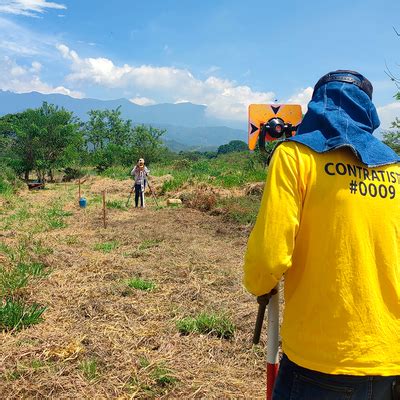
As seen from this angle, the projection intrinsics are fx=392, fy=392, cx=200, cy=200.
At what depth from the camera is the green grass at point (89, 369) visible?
2.95m

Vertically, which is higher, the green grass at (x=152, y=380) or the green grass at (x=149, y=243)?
the green grass at (x=149, y=243)

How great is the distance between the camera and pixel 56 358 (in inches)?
125

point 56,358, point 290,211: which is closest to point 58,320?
point 56,358

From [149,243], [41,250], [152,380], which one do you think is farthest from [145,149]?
[152,380]

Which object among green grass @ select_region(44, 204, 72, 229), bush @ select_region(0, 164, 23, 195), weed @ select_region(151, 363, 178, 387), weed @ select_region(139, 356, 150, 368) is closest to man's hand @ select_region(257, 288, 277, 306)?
weed @ select_region(151, 363, 178, 387)

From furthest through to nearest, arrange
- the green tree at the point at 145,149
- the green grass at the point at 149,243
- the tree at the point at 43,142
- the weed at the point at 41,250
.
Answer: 1. the green tree at the point at 145,149
2. the tree at the point at 43,142
3. the green grass at the point at 149,243
4. the weed at the point at 41,250

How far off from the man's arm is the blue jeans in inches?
13.7

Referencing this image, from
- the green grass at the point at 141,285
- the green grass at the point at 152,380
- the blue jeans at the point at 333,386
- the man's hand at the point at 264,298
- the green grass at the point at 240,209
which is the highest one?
the man's hand at the point at 264,298

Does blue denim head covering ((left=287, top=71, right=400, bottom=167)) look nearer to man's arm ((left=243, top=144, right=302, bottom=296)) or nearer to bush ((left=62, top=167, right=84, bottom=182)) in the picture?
man's arm ((left=243, top=144, right=302, bottom=296))

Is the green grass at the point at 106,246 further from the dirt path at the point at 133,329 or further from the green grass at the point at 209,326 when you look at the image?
the green grass at the point at 209,326

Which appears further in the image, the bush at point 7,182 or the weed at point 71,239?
the bush at point 7,182

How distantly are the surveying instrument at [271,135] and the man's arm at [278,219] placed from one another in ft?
0.73

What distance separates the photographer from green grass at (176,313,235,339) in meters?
3.77

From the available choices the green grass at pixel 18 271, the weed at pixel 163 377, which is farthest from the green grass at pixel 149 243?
the weed at pixel 163 377
